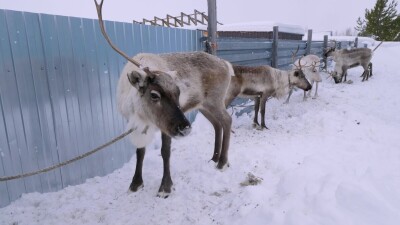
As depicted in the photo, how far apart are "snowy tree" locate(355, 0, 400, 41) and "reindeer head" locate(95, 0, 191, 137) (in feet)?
101

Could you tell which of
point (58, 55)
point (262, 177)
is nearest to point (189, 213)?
point (262, 177)

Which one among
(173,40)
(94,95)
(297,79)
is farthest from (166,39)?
(297,79)

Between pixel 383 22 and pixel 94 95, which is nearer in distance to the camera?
pixel 94 95

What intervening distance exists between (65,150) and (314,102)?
5.72 m

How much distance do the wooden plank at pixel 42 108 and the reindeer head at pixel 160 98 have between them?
0.83 metres

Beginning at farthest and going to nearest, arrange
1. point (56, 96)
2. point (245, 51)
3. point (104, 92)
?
1. point (245, 51)
2. point (104, 92)
3. point (56, 96)

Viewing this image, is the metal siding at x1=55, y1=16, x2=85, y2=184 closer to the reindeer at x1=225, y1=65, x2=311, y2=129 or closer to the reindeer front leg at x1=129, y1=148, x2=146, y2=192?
the reindeer front leg at x1=129, y1=148, x2=146, y2=192

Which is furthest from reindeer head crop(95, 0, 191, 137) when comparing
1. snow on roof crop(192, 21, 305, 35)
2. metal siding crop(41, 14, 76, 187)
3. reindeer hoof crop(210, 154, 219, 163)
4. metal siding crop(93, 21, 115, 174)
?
snow on roof crop(192, 21, 305, 35)

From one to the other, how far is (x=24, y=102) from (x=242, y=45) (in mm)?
4193

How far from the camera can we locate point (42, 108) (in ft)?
8.54

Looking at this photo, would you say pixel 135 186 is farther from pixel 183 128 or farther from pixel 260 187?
pixel 260 187

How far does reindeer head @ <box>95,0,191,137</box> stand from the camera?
2.15 m

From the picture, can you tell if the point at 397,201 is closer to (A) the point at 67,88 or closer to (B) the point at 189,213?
(B) the point at 189,213

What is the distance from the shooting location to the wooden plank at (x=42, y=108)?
247cm
